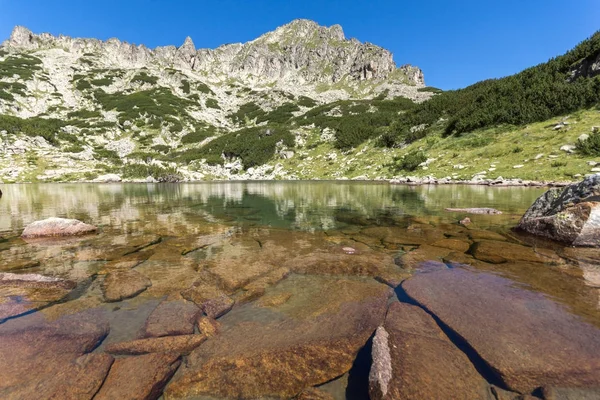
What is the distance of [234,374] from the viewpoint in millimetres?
3865

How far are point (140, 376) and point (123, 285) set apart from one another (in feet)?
12.7

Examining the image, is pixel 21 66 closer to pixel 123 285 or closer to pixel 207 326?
pixel 123 285

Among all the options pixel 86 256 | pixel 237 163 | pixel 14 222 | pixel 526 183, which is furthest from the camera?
pixel 237 163

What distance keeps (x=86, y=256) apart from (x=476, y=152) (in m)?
53.0

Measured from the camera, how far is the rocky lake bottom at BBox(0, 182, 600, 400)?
12.1 ft

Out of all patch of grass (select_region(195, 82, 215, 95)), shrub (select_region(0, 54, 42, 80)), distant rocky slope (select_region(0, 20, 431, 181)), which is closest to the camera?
distant rocky slope (select_region(0, 20, 431, 181))

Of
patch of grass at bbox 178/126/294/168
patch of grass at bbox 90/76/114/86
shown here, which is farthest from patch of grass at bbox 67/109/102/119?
patch of grass at bbox 178/126/294/168

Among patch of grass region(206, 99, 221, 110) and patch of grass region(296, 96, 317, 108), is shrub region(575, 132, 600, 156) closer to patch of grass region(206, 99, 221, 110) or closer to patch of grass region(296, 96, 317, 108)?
patch of grass region(296, 96, 317, 108)

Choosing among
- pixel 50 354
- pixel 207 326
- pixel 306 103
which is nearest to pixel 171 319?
pixel 207 326

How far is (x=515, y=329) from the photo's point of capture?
4.77 m

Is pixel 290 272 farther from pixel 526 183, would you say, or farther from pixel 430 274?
pixel 526 183

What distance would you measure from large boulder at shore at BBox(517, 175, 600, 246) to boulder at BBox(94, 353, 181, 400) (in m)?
12.6

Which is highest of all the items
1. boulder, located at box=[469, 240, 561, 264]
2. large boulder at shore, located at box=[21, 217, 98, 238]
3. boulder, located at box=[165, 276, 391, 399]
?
boulder, located at box=[469, 240, 561, 264]

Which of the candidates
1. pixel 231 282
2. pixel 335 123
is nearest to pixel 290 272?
pixel 231 282
